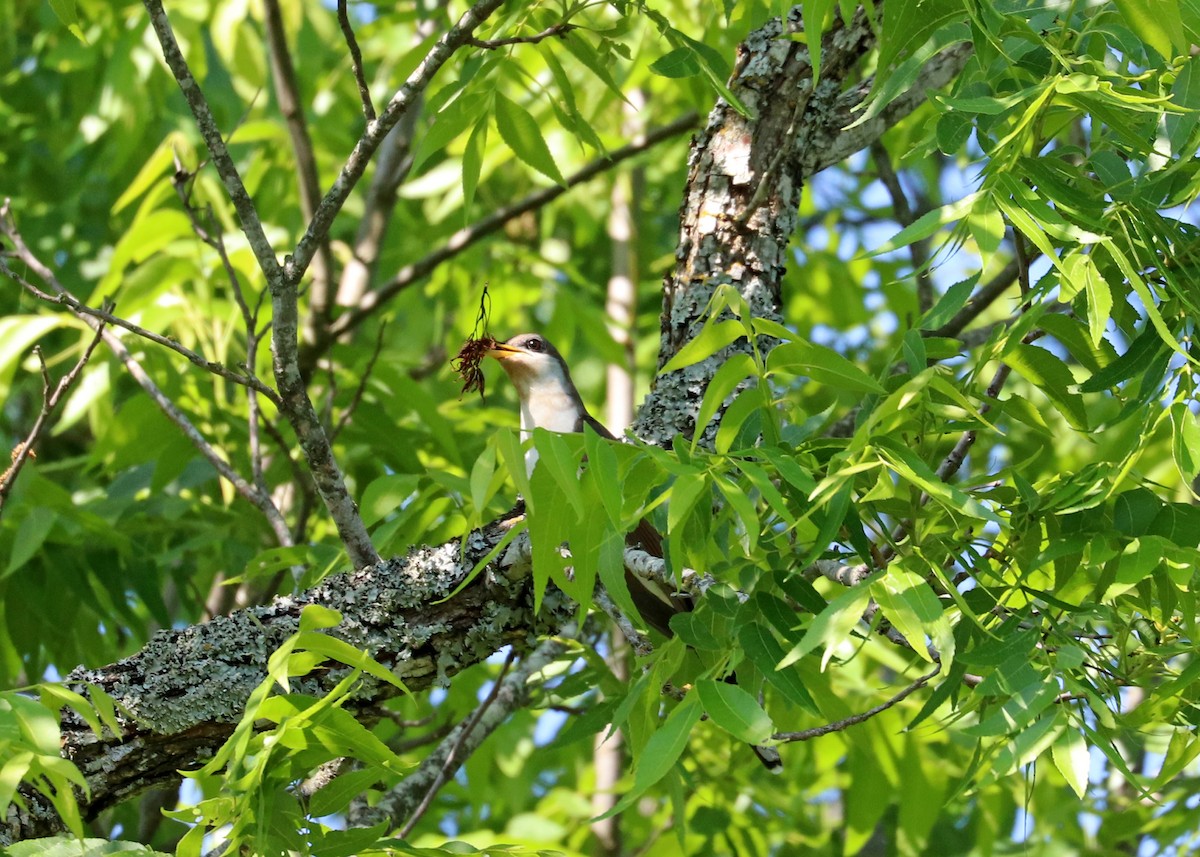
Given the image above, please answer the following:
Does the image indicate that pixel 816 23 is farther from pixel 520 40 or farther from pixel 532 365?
pixel 532 365

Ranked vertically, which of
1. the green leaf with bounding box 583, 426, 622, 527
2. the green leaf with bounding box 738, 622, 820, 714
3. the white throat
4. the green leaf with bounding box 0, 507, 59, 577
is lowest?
the green leaf with bounding box 738, 622, 820, 714

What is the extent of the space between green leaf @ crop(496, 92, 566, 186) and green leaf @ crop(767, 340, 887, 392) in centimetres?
124

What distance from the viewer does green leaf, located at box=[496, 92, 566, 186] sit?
3250 mm

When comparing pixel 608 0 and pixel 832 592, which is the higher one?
pixel 608 0

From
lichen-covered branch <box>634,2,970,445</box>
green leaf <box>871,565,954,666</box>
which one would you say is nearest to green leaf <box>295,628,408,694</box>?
green leaf <box>871,565,954,666</box>

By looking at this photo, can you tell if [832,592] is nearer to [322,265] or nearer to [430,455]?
[430,455]

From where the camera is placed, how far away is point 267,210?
6422 millimetres

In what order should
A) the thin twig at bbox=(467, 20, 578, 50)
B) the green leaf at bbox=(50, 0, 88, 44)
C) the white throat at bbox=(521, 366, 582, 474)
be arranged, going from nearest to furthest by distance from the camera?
the green leaf at bbox=(50, 0, 88, 44), the thin twig at bbox=(467, 20, 578, 50), the white throat at bbox=(521, 366, 582, 474)

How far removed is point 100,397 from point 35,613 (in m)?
1.63

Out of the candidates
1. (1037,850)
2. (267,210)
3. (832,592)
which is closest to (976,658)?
(832,592)

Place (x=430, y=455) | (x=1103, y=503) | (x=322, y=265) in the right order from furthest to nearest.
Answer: (x=322, y=265)
(x=430, y=455)
(x=1103, y=503)

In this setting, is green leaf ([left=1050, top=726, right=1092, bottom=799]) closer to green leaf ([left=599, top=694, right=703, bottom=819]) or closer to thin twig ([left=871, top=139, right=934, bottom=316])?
green leaf ([left=599, top=694, right=703, bottom=819])

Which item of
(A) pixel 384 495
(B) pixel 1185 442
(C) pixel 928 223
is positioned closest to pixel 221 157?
(A) pixel 384 495

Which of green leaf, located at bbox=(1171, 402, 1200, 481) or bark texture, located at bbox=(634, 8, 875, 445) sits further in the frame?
bark texture, located at bbox=(634, 8, 875, 445)
